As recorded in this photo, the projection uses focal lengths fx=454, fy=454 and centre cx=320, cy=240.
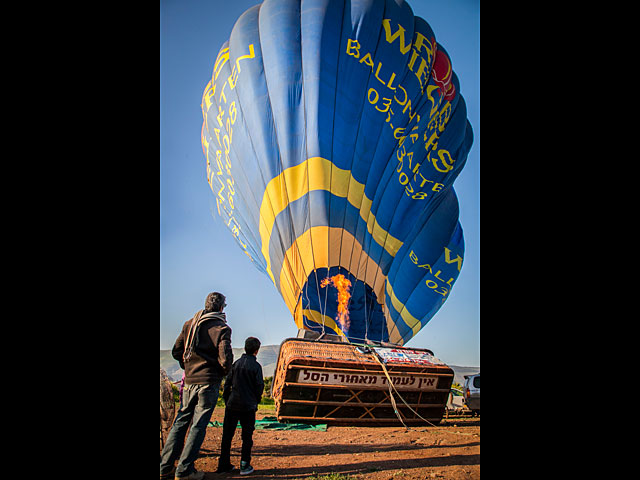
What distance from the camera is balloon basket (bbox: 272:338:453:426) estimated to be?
2.97 meters

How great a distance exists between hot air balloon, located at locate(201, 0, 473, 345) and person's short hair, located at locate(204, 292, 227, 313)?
233 cm

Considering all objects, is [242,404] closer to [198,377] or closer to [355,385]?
[198,377]

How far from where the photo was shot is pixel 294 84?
183 inches

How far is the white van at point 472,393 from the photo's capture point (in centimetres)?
668

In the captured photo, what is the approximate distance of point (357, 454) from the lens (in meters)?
2.74

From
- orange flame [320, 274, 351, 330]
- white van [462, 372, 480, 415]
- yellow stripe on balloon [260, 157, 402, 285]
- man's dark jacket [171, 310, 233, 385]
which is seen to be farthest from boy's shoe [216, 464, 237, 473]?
white van [462, 372, 480, 415]

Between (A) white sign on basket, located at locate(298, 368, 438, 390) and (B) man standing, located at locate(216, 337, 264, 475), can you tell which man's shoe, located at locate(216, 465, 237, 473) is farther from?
(A) white sign on basket, located at locate(298, 368, 438, 390)

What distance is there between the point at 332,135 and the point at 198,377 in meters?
3.08

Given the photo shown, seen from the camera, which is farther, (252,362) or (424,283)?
(424,283)

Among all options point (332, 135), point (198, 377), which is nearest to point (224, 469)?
point (198, 377)
